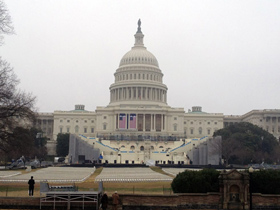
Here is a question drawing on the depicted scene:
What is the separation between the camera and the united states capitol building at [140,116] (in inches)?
5443

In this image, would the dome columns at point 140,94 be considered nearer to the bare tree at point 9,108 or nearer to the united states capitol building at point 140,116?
the united states capitol building at point 140,116

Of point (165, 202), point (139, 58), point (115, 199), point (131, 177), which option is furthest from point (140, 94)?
point (115, 199)

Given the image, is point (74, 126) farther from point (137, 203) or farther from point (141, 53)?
point (137, 203)

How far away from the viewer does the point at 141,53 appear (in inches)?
5974

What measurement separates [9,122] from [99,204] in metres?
14.5

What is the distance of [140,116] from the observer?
13925 centimetres

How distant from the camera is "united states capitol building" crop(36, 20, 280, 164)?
138 metres

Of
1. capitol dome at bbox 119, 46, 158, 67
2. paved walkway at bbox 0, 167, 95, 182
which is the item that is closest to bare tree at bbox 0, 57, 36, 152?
paved walkway at bbox 0, 167, 95, 182

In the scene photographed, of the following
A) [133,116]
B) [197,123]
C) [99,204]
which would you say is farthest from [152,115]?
[99,204]

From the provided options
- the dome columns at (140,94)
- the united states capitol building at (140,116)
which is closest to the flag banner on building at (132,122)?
the united states capitol building at (140,116)

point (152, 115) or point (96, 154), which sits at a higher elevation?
point (152, 115)

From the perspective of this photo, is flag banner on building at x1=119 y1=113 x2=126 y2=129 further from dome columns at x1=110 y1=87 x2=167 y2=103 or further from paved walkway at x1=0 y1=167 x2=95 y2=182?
paved walkway at x1=0 y1=167 x2=95 y2=182

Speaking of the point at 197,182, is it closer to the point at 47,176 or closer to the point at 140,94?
the point at 47,176

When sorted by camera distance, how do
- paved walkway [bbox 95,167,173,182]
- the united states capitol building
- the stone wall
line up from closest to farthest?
the stone wall < paved walkway [bbox 95,167,173,182] < the united states capitol building
